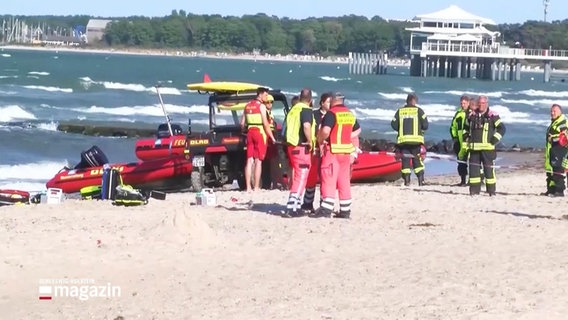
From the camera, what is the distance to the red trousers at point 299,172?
13750 mm

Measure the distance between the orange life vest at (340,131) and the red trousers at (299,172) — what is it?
53cm

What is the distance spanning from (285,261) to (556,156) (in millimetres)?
6856

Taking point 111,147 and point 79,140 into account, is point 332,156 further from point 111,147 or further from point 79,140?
point 79,140

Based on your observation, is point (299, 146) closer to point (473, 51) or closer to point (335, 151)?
point (335, 151)

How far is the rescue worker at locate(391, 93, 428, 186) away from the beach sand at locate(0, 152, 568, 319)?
282cm

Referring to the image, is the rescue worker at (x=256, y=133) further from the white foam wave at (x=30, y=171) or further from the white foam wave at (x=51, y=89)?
the white foam wave at (x=51, y=89)

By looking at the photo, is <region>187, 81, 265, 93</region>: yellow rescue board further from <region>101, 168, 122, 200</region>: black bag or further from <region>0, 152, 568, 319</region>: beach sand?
<region>0, 152, 568, 319</region>: beach sand

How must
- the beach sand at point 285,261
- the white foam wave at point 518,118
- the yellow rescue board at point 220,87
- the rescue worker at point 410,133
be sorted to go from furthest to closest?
the white foam wave at point 518,118 → the rescue worker at point 410,133 → the yellow rescue board at point 220,87 → the beach sand at point 285,261

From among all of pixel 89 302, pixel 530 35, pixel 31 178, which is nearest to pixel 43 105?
pixel 31 178

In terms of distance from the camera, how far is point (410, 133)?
17.8 metres

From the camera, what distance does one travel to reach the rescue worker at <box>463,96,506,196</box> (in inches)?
642

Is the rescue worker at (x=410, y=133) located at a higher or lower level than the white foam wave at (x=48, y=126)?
higher

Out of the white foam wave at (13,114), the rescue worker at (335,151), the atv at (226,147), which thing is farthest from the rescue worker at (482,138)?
the white foam wave at (13,114)
